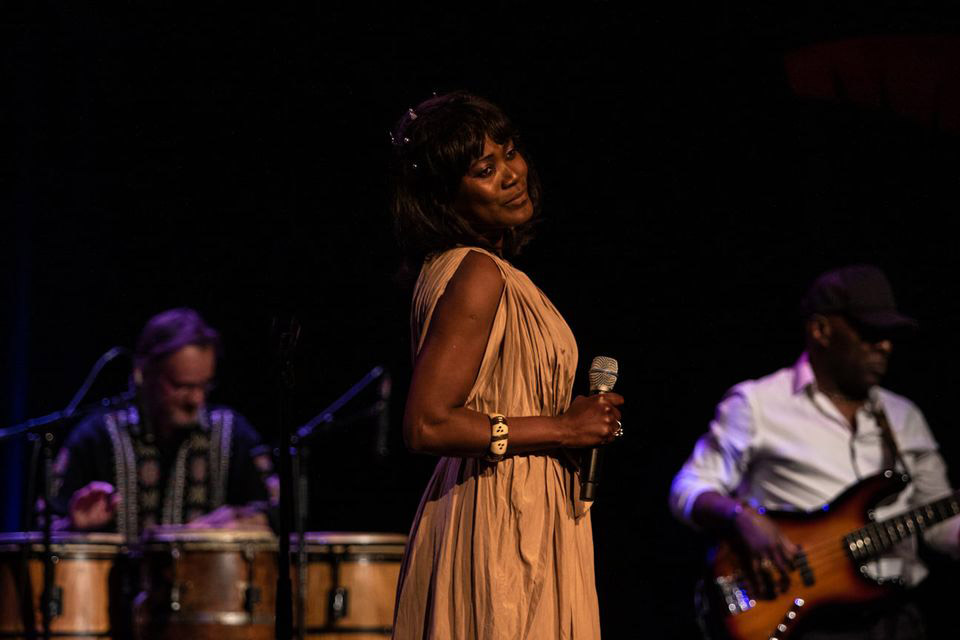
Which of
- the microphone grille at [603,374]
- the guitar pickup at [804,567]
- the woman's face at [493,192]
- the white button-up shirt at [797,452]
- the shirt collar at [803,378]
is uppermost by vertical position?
the woman's face at [493,192]

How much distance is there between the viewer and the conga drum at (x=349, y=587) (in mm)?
5305

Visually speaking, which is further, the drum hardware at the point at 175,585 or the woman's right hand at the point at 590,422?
the drum hardware at the point at 175,585

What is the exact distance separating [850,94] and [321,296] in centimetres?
308

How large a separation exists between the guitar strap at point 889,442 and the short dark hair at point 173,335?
3466 mm

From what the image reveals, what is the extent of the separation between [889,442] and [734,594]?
3.47 feet

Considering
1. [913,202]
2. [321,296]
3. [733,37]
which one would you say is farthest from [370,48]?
[913,202]

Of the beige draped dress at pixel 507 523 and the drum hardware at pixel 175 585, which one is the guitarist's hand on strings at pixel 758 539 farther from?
the drum hardware at pixel 175 585

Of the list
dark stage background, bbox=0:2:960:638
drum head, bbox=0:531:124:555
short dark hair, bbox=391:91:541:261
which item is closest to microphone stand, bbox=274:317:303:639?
short dark hair, bbox=391:91:541:261

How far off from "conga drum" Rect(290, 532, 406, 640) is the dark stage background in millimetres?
1003

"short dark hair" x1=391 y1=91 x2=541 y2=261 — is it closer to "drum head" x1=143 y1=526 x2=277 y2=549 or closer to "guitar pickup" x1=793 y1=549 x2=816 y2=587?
"guitar pickup" x1=793 y1=549 x2=816 y2=587

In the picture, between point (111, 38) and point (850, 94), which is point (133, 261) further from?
point (850, 94)

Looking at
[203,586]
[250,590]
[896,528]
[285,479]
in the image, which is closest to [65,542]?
[203,586]

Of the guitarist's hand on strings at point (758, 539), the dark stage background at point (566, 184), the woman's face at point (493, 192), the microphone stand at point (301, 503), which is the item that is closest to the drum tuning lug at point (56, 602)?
the microphone stand at point (301, 503)

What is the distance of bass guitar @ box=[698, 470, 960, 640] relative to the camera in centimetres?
446
